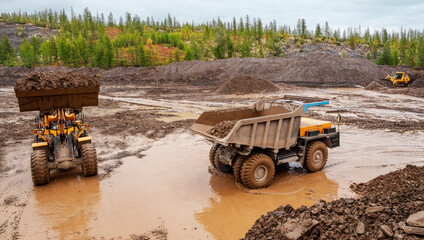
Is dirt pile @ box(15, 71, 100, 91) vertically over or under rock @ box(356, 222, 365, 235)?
over

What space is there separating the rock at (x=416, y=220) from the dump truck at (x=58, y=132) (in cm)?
692

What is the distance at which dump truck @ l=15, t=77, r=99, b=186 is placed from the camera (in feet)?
23.9

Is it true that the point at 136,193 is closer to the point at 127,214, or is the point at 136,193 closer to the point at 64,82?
the point at 127,214

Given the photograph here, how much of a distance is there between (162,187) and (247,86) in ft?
72.5

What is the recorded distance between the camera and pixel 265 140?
23.3 ft

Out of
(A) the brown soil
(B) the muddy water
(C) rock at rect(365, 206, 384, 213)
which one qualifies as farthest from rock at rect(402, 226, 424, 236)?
(A) the brown soil

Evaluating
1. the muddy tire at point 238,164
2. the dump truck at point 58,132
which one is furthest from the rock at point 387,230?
the dump truck at point 58,132

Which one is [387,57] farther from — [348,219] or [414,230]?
[414,230]

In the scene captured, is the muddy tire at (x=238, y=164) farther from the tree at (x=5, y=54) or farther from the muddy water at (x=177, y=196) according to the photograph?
the tree at (x=5, y=54)

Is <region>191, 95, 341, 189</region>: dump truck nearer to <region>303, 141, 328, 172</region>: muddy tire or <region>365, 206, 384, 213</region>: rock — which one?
<region>303, 141, 328, 172</region>: muddy tire

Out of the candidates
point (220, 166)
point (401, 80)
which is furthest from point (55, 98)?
point (401, 80)

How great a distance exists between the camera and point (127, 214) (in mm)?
6355

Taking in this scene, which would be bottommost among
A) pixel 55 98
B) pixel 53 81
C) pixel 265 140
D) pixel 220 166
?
pixel 220 166

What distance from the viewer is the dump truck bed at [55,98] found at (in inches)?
278
